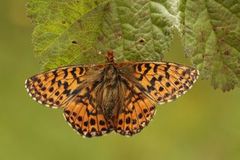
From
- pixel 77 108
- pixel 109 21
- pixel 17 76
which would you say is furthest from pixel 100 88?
pixel 17 76

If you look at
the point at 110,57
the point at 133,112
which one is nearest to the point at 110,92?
the point at 133,112

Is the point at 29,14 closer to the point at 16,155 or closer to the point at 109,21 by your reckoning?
the point at 109,21

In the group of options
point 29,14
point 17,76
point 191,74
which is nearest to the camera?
point 29,14

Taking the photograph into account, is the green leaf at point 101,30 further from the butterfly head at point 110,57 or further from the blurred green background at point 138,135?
the blurred green background at point 138,135

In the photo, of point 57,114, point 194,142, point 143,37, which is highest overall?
point 143,37

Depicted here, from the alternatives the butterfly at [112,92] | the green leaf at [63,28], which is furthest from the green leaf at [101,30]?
the butterfly at [112,92]

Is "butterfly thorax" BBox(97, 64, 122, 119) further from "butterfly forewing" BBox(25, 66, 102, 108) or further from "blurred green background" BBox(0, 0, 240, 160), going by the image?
"blurred green background" BBox(0, 0, 240, 160)

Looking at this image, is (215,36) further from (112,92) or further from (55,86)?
(55,86)
